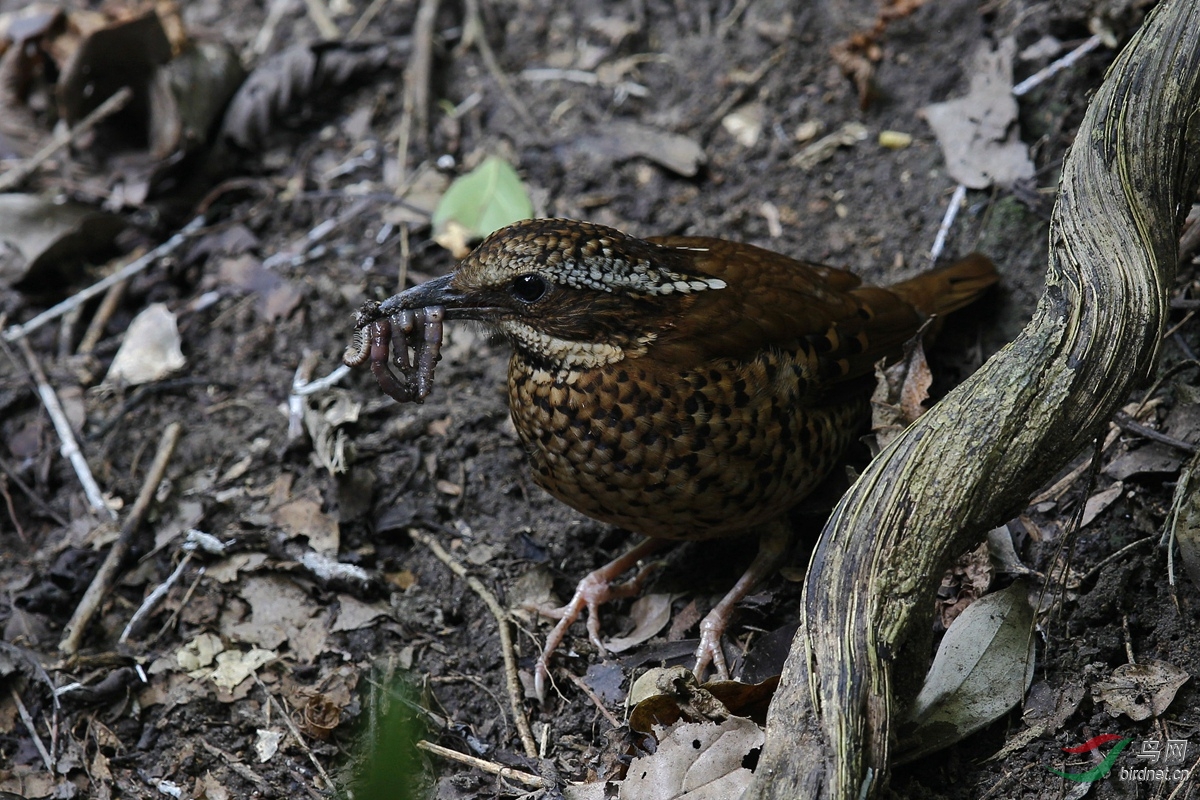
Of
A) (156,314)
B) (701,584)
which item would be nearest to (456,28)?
(156,314)

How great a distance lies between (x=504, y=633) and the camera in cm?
365

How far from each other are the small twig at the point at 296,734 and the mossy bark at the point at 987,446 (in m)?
1.50

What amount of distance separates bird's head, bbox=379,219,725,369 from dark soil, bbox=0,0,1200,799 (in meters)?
1.02

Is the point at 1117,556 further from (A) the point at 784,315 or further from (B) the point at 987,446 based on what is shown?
(A) the point at 784,315

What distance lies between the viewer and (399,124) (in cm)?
561

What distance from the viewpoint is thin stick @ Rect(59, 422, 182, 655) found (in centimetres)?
366

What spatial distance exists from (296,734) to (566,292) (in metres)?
1.64

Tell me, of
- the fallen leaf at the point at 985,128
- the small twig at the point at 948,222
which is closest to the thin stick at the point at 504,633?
the small twig at the point at 948,222

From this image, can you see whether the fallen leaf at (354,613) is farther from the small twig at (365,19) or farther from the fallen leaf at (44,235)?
the small twig at (365,19)

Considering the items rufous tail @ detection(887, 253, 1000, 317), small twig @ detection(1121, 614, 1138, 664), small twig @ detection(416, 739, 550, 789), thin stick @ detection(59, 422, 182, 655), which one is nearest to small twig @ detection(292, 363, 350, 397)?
thin stick @ detection(59, 422, 182, 655)

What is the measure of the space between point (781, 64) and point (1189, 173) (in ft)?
8.52

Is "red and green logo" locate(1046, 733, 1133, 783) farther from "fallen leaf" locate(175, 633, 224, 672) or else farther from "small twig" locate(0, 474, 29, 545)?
"small twig" locate(0, 474, 29, 545)

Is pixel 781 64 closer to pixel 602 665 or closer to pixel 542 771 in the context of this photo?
pixel 602 665

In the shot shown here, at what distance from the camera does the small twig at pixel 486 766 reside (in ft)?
10.1
